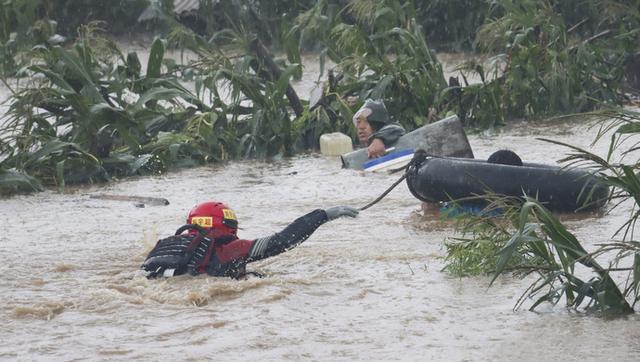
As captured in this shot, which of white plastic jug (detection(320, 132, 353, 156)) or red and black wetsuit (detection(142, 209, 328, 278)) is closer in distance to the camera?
red and black wetsuit (detection(142, 209, 328, 278))

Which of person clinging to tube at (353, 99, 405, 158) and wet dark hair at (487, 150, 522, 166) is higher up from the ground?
person clinging to tube at (353, 99, 405, 158)

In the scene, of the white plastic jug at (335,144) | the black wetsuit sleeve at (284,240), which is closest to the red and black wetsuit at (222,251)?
the black wetsuit sleeve at (284,240)

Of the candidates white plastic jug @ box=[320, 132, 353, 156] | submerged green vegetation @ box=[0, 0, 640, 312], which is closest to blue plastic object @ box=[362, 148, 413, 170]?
submerged green vegetation @ box=[0, 0, 640, 312]

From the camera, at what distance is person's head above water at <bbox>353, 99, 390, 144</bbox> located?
40.3 ft

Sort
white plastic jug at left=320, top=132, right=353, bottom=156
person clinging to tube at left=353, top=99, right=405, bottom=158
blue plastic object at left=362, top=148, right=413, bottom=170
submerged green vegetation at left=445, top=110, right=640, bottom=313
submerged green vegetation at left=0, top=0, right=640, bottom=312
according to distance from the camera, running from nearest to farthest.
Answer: submerged green vegetation at left=445, top=110, right=640, bottom=313, blue plastic object at left=362, top=148, right=413, bottom=170, person clinging to tube at left=353, top=99, right=405, bottom=158, submerged green vegetation at left=0, top=0, right=640, bottom=312, white plastic jug at left=320, top=132, right=353, bottom=156

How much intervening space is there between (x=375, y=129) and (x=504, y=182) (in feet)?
9.89

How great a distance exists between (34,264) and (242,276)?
1.69 m

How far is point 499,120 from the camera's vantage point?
1483cm

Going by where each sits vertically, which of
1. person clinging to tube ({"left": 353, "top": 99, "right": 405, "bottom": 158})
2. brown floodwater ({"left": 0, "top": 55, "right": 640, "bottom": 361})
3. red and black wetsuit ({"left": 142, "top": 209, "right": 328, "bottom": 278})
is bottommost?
brown floodwater ({"left": 0, "top": 55, "right": 640, "bottom": 361})

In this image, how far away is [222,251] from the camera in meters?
7.99

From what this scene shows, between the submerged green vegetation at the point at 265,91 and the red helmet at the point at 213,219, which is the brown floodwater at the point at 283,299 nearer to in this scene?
the red helmet at the point at 213,219

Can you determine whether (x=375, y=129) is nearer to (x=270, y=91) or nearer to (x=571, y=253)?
(x=270, y=91)

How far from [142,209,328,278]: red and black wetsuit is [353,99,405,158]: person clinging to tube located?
4.33m

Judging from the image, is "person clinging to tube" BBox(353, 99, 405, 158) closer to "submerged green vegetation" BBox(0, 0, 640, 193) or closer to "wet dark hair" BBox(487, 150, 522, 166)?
"submerged green vegetation" BBox(0, 0, 640, 193)
